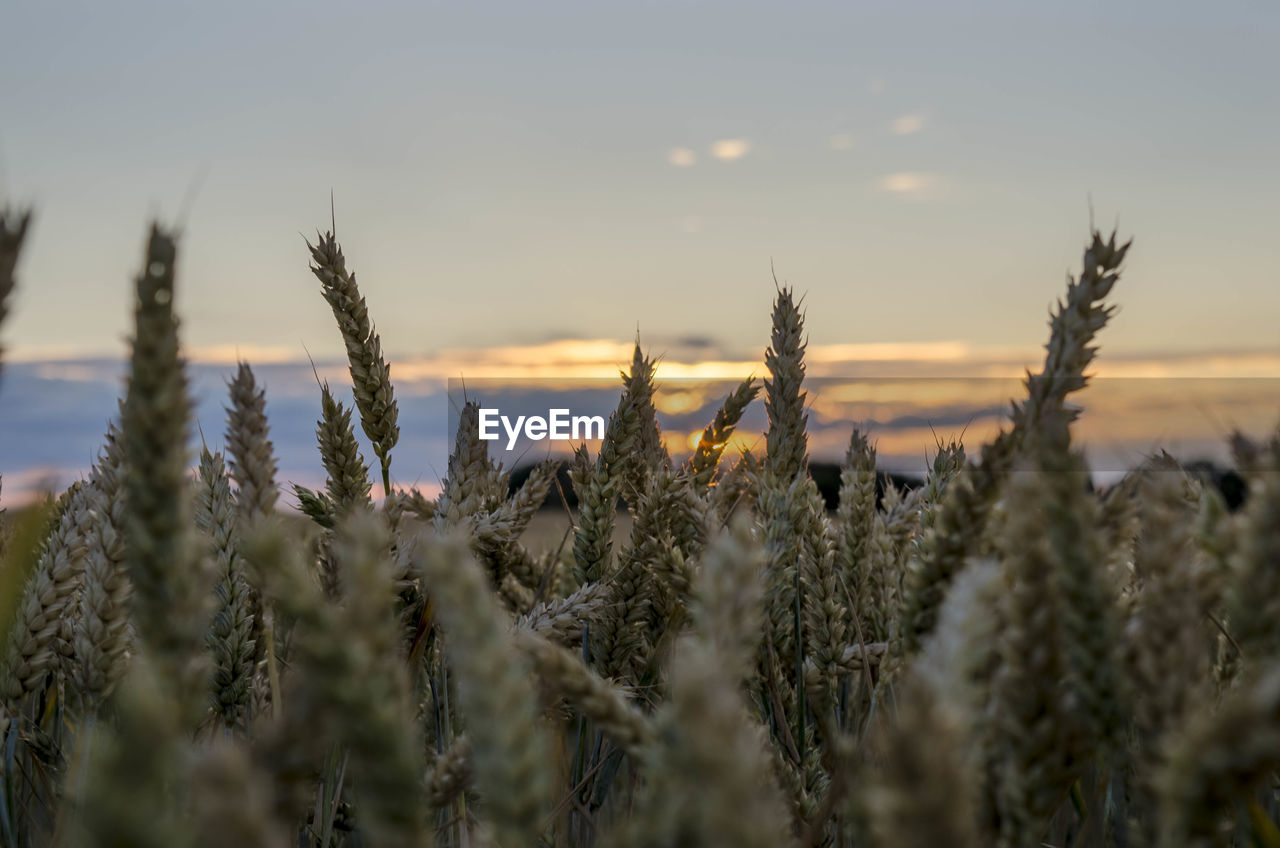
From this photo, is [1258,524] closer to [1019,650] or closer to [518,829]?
[1019,650]

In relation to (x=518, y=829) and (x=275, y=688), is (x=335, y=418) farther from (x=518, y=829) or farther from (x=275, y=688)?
(x=518, y=829)

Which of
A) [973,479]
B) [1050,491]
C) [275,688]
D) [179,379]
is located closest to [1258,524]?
[1050,491]

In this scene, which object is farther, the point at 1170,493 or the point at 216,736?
the point at 216,736

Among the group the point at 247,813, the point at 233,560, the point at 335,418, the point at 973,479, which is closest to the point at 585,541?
the point at 335,418

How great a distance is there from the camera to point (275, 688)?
5.04 ft

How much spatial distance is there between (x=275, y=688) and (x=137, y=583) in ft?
2.21

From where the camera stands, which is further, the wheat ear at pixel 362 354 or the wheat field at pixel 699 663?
the wheat ear at pixel 362 354

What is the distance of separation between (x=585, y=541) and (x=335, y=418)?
2.46 ft

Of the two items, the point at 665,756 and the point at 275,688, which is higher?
the point at 665,756

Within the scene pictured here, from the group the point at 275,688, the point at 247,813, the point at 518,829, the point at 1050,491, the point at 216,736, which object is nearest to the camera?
the point at 247,813

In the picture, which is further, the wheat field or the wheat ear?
the wheat ear

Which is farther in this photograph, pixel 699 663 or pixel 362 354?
pixel 362 354

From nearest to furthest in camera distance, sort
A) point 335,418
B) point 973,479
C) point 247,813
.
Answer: point 247,813 < point 973,479 < point 335,418

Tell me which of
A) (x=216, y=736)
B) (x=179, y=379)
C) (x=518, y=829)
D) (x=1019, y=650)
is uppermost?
(x=179, y=379)
